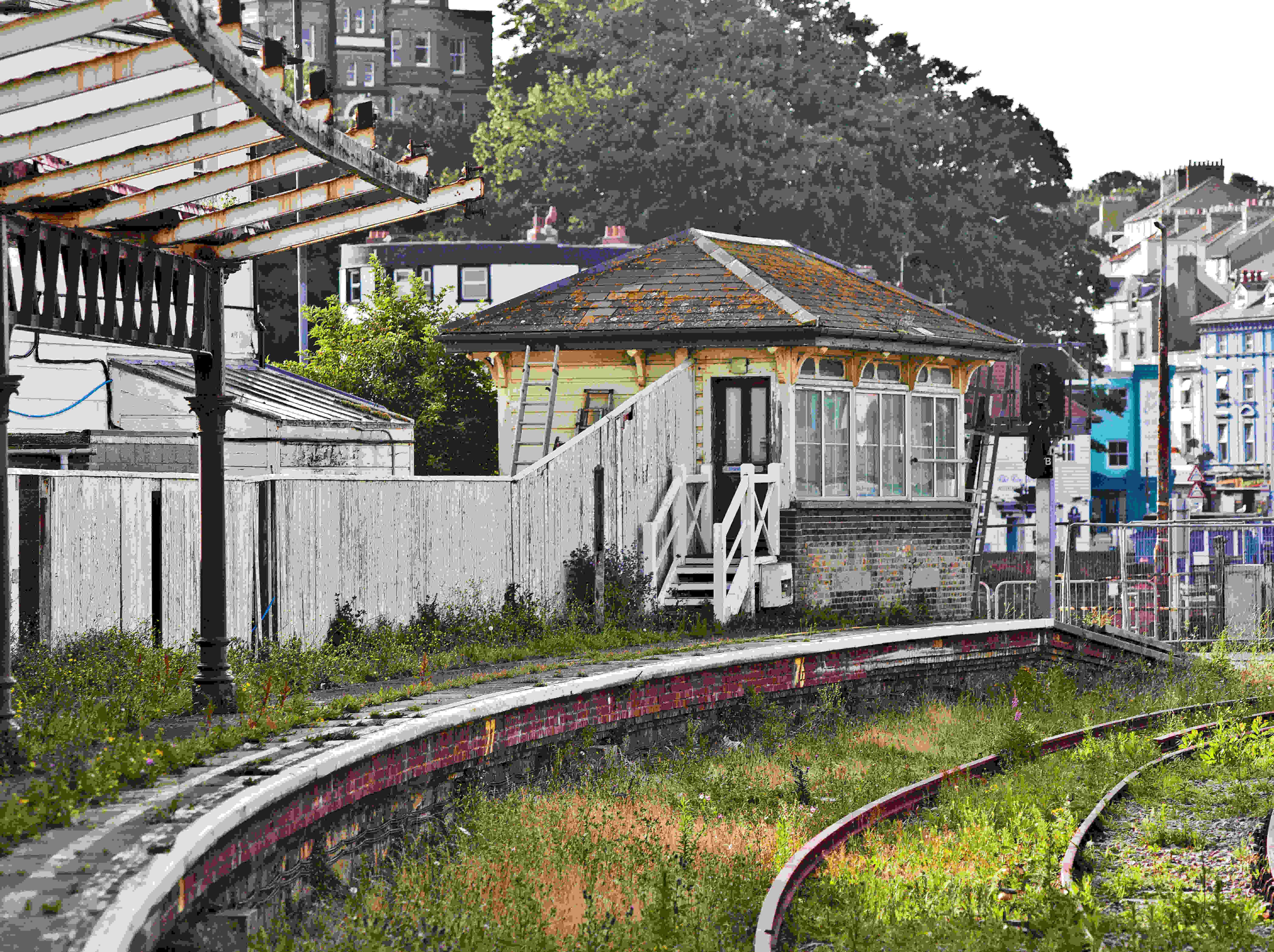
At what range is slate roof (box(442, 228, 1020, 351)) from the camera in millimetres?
21531

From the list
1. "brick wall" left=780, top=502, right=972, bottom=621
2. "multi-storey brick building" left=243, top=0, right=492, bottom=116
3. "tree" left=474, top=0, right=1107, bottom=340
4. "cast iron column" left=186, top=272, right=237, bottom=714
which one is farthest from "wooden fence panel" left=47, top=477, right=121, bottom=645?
"multi-storey brick building" left=243, top=0, right=492, bottom=116

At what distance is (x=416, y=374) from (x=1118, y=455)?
50.2m

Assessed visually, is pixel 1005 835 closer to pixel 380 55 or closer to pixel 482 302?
pixel 482 302

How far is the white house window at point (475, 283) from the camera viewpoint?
53.9 meters

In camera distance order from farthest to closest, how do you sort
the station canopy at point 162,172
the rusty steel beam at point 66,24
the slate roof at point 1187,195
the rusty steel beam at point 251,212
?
1. the slate roof at point 1187,195
2. the rusty steel beam at point 251,212
3. the station canopy at point 162,172
4. the rusty steel beam at point 66,24

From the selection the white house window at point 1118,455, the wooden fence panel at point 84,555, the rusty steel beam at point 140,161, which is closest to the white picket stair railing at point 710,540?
the wooden fence panel at point 84,555

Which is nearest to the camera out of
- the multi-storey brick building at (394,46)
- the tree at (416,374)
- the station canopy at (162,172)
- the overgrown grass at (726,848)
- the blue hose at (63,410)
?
the station canopy at (162,172)

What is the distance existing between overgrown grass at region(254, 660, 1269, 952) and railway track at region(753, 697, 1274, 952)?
14 cm

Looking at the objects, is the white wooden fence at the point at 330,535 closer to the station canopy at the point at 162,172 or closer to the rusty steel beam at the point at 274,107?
the station canopy at the point at 162,172

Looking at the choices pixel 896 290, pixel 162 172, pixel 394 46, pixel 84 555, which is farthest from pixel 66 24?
pixel 394 46

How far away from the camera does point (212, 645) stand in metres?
11.9

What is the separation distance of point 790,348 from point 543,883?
480 inches

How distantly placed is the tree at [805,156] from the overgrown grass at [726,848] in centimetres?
3669

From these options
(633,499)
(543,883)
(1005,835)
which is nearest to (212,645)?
(543,883)
